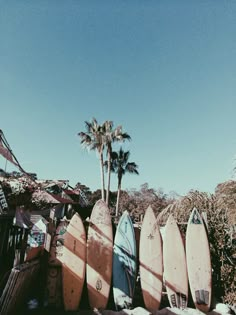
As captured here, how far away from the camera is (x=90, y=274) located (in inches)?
121

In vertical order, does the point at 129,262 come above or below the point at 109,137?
below

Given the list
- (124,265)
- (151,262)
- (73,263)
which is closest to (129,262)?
(124,265)

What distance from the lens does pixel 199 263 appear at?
10.3ft

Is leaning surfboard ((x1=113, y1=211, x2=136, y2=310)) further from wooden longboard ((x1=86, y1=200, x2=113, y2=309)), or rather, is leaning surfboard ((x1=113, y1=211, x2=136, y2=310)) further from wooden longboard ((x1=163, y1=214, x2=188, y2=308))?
wooden longboard ((x1=163, y1=214, x2=188, y2=308))

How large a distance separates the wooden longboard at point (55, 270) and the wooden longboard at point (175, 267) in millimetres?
1606

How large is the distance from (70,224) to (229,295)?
2583 mm

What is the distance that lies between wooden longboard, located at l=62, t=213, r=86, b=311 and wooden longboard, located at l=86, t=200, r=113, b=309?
107mm

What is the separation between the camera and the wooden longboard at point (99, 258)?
2.96m

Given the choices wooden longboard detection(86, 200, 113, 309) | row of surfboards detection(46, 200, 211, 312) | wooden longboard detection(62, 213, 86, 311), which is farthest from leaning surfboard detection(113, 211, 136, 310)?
wooden longboard detection(62, 213, 86, 311)

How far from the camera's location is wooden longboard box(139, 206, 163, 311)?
117 inches

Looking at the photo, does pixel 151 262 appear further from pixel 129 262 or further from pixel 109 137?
pixel 109 137

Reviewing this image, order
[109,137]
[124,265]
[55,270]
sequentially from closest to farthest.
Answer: [55,270] → [124,265] → [109,137]

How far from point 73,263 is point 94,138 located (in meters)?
9.00

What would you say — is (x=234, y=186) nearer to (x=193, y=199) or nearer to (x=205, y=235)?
(x=193, y=199)
